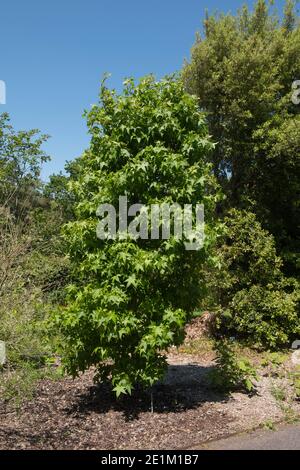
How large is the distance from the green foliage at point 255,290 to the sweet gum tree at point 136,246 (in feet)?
13.0

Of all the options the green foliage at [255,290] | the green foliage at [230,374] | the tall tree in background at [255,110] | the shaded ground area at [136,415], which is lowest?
the shaded ground area at [136,415]

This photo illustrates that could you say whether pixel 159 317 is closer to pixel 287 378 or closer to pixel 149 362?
pixel 149 362

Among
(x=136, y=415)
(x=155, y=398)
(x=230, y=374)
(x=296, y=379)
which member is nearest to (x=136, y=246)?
(x=136, y=415)

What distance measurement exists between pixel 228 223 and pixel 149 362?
542 centimetres

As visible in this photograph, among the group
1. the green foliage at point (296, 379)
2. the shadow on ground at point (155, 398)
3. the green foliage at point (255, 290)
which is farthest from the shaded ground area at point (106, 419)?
the green foliage at point (255, 290)

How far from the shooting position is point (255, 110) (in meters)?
9.86

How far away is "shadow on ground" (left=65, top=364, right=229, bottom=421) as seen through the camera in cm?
540

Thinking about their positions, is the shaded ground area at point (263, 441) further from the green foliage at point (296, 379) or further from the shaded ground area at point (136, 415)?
the green foliage at point (296, 379)

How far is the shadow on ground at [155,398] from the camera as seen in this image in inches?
213

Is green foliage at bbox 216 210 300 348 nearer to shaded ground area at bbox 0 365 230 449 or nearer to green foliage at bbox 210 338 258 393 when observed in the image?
green foliage at bbox 210 338 258 393

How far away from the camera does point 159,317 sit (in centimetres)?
510

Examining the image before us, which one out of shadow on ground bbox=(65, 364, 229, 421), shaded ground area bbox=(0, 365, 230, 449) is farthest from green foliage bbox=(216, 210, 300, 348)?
shaded ground area bbox=(0, 365, 230, 449)
